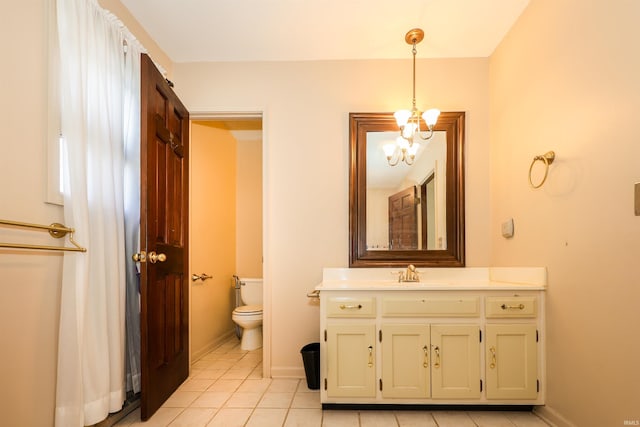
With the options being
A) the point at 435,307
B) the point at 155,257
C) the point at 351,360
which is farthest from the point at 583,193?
the point at 155,257

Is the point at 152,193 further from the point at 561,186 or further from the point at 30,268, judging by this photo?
the point at 561,186

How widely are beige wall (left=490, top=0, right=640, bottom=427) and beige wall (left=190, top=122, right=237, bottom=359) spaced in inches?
107

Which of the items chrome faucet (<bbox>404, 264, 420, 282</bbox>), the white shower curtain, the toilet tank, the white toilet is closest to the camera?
the white shower curtain

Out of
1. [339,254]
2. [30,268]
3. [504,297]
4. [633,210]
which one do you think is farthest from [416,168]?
[30,268]

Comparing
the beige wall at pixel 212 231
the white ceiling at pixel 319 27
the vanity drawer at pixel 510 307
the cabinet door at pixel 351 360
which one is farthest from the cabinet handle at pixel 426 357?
the white ceiling at pixel 319 27

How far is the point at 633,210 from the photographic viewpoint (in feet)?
4.69

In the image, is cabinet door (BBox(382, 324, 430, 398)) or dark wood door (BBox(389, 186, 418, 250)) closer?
cabinet door (BBox(382, 324, 430, 398))

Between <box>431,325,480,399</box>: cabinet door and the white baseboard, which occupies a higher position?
<box>431,325,480,399</box>: cabinet door

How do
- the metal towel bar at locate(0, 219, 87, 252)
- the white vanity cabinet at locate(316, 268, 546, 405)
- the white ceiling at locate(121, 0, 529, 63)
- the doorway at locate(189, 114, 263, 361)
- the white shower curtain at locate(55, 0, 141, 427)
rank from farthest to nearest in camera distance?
the doorway at locate(189, 114, 263, 361) < the white ceiling at locate(121, 0, 529, 63) < the white vanity cabinet at locate(316, 268, 546, 405) < the white shower curtain at locate(55, 0, 141, 427) < the metal towel bar at locate(0, 219, 87, 252)

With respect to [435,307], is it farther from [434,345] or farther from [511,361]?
[511,361]

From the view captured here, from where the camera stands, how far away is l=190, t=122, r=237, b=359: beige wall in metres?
3.23

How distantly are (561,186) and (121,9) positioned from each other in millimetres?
2894

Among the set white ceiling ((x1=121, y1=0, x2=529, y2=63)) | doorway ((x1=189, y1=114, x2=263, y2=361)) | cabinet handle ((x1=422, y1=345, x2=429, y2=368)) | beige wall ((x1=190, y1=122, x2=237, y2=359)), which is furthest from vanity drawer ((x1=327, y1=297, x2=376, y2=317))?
white ceiling ((x1=121, y1=0, x2=529, y2=63))

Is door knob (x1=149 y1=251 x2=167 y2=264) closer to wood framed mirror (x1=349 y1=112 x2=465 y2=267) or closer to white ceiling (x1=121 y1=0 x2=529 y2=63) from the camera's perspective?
wood framed mirror (x1=349 y1=112 x2=465 y2=267)
